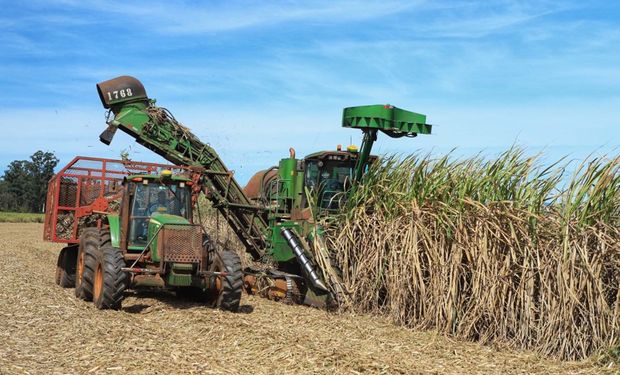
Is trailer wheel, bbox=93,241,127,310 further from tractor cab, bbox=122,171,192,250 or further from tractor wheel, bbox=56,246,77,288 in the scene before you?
tractor wheel, bbox=56,246,77,288

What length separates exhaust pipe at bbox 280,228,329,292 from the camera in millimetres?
9727

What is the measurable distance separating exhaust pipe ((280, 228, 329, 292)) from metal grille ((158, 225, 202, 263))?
1550 mm

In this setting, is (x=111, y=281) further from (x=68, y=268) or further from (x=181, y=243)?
(x=68, y=268)

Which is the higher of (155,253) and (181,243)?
(181,243)

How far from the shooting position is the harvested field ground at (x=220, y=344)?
241 inches

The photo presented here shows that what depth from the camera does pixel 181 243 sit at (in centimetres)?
928

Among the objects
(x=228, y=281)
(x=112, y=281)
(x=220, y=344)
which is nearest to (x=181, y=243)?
(x=228, y=281)

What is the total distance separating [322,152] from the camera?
37.1 feet

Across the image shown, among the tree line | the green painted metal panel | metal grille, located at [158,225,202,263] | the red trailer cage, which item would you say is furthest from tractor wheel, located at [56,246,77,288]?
the tree line

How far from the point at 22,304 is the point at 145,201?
2.07 m

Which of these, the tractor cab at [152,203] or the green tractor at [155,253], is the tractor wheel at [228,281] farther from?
the tractor cab at [152,203]

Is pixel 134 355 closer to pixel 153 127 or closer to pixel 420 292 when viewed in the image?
pixel 420 292

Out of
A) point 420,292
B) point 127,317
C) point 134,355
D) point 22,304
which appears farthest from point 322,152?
point 134,355

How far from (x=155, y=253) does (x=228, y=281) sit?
1075 mm
